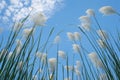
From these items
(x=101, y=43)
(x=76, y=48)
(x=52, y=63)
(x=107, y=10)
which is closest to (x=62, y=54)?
(x=76, y=48)

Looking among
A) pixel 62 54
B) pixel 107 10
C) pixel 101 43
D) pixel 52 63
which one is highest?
pixel 107 10

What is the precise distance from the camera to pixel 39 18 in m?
3.34

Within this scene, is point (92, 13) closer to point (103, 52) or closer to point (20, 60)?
point (103, 52)

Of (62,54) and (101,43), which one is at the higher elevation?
(101,43)

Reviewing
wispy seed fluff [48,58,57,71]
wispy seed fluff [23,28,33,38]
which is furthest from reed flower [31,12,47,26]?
wispy seed fluff [48,58,57,71]

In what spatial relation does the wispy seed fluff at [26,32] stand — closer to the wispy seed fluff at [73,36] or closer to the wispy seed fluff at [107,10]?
the wispy seed fluff at [73,36]

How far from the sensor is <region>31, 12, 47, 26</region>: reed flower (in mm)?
3291

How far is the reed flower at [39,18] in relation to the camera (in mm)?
3291

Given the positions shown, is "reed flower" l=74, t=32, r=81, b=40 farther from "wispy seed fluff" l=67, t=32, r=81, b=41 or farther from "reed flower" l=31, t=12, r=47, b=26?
"reed flower" l=31, t=12, r=47, b=26

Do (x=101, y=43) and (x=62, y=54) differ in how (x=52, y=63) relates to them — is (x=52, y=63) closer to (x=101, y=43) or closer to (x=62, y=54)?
(x=62, y=54)

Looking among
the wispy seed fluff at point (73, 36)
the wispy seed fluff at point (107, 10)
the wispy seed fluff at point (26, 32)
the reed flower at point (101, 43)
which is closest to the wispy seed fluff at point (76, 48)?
the wispy seed fluff at point (73, 36)

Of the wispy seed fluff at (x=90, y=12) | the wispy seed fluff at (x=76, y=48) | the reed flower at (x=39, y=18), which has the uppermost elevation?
the reed flower at (x=39, y=18)

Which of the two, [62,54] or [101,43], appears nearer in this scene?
[101,43]

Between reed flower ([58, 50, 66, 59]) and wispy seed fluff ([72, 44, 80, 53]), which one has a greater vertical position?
wispy seed fluff ([72, 44, 80, 53])
